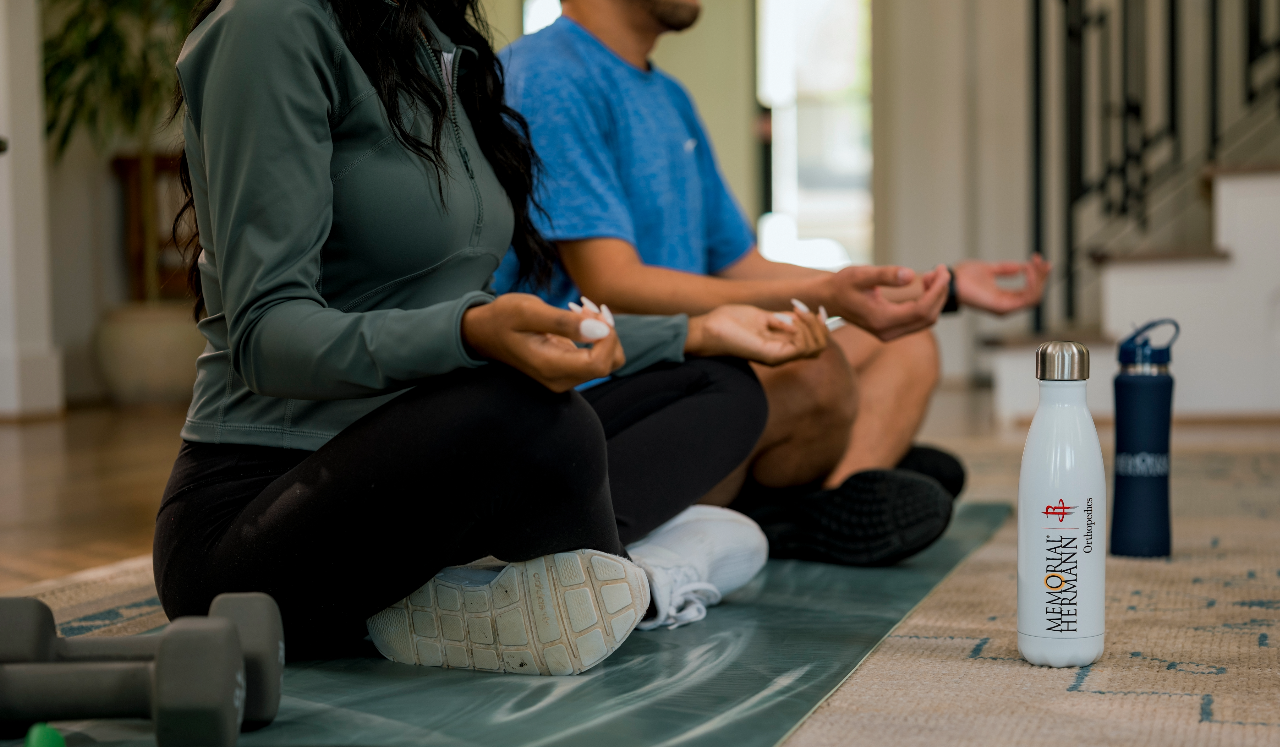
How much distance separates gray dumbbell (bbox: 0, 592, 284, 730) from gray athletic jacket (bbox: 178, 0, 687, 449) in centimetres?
14

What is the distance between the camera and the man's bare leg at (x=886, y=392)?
150cm

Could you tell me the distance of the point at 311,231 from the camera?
765mm

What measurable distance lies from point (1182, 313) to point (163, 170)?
3610mm

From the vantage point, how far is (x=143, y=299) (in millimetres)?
4586

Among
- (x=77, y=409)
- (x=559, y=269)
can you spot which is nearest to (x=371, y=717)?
(x=559, y=269)

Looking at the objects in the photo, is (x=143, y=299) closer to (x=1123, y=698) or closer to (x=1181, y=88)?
(x=1181, y=88)

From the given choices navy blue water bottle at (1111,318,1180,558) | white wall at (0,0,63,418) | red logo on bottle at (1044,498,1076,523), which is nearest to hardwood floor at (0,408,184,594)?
white wall at (0,0,63,418)

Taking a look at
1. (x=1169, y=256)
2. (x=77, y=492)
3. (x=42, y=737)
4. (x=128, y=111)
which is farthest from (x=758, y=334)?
(x=128, y=111)

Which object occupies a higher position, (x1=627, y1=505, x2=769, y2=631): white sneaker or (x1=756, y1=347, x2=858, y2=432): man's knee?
(x1=756, y1=347, x2=858, y2=432): man's knee

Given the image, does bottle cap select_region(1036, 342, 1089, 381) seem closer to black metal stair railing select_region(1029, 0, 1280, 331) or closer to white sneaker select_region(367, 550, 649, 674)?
white sneaker select_region(367, 550, 649, 674)

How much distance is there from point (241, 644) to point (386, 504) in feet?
0.44

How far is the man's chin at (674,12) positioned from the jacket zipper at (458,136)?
0.50m

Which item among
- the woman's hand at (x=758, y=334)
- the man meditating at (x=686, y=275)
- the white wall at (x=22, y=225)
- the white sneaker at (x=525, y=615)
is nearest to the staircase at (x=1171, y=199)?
the man meditating at (x=686, y=275)

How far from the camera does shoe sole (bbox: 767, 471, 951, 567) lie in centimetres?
123
